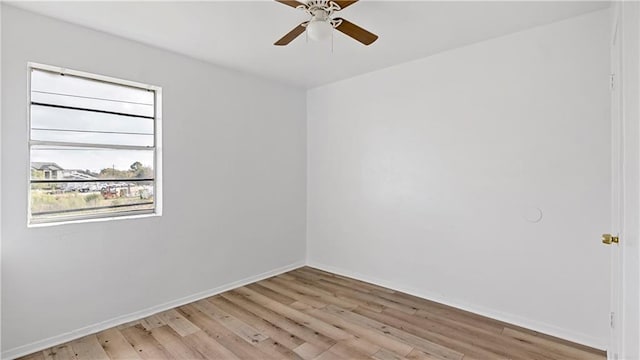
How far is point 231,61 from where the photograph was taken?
335 cm

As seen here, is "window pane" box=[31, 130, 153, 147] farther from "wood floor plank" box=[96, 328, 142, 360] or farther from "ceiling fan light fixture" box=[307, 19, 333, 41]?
"ceiling fan light fixture" box=[307, 19, 333, 41]

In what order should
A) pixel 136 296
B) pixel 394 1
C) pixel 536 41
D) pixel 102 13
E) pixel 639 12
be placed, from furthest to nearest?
pixel 136 296 < pixel 536 41 < pixel 102 13 < pixel 394 1 < pixel 639 12

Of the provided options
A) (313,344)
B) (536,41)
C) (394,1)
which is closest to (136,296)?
(313,344)

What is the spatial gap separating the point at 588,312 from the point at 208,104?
394 centimetres

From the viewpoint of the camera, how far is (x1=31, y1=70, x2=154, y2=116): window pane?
2.47 m

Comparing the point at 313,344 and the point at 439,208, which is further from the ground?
the point at 439,208

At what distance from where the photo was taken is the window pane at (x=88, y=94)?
Answer: 2.47 metres

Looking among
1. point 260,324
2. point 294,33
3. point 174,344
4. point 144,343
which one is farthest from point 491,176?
point 144,343

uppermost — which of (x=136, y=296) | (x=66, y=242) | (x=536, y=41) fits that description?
(x=536, y=41)

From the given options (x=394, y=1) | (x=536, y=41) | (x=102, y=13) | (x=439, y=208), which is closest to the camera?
(x=394, y=1)

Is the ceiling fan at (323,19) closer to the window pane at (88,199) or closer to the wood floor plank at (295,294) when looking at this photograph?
the window pane at (88,199)

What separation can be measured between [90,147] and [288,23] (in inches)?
79.1

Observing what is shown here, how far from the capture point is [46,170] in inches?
97.8

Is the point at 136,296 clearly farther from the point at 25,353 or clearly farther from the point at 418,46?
the point at 418,46
